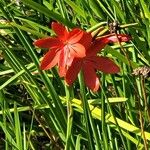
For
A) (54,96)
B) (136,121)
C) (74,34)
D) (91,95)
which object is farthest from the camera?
(91,95)

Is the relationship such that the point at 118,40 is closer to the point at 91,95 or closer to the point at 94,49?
the point at 94,49

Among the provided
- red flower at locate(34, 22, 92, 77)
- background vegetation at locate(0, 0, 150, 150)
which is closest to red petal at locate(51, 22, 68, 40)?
red flower at locate(34, 22, 92, 77)

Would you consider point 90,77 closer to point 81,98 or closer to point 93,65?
point 93,65

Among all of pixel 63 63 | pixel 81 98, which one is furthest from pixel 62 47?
pixel 81 98

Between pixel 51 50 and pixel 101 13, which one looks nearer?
pixel 51 50

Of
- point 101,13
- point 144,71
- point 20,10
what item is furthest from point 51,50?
point 20,10

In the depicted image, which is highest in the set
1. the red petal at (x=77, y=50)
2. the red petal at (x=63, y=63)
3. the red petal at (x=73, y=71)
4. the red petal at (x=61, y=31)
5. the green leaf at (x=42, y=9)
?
the green leaf at (x=42, y=9)

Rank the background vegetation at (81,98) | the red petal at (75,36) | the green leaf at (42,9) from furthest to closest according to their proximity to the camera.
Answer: the background vegetation at (81,98) < the green leaf at (42,9) < the red petal at (75,36)

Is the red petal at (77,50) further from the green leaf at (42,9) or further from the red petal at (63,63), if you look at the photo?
the green leaf at (42,9)

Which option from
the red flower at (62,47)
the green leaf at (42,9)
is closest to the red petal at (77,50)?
the red flower at (62,47)
